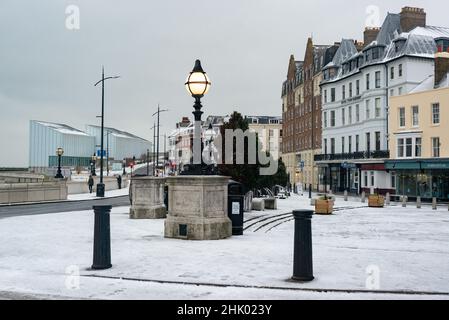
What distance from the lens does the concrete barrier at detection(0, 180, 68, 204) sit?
29.3 m

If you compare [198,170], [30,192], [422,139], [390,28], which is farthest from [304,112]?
[198,170]

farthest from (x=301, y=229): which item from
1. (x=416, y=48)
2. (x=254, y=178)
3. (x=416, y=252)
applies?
(x=416, y=48)

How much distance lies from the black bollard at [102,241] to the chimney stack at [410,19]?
4718 cm

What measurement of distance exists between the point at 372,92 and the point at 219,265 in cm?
4416

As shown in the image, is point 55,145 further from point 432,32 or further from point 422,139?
point 422,139

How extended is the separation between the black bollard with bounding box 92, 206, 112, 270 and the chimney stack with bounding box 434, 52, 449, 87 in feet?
126

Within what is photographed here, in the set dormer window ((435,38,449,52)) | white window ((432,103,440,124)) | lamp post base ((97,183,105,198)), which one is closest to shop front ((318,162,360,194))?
white window ((432,103,440,124))

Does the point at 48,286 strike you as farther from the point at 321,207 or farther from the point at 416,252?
the point at 321,207

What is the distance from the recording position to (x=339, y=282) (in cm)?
760

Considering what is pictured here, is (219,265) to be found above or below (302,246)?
below

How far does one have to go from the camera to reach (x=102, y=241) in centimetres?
866

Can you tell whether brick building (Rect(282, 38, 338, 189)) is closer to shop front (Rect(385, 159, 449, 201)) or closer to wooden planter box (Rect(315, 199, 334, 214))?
shop front (Rect(385, 159, 449, 201))
